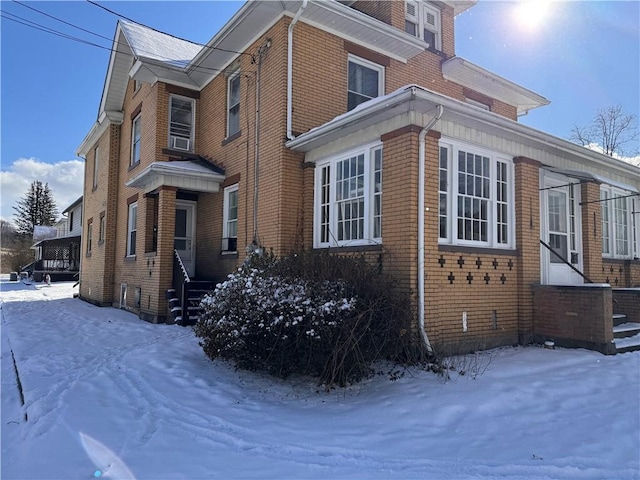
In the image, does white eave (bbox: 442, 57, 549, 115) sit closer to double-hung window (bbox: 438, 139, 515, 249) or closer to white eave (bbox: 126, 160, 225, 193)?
double-hung window (bbox: 438, 139, 515, 249)

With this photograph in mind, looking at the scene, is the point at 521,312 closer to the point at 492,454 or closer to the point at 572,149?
the point at 572,149

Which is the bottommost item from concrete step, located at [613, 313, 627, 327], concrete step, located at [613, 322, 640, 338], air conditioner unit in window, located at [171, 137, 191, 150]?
concrete step, located at [613, 322, 640, 338]

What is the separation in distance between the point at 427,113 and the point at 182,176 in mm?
6942

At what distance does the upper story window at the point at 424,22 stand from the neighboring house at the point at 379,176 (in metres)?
0.04

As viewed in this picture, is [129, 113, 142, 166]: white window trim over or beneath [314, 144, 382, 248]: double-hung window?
over

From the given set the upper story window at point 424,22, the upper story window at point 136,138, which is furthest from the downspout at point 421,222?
the upper story window at point 136,138

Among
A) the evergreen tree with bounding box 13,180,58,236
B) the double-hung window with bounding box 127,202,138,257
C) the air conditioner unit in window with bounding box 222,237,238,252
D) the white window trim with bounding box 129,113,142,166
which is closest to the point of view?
the air conditioner unit in window with bounding box 222,237,238,252

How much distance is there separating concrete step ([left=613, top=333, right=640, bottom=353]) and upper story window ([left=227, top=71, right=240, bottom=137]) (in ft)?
30.5

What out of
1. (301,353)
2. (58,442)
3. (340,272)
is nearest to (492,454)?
(301,353)

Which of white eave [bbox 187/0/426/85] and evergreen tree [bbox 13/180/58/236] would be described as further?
evergreen tree [bbox 13/180/58/236]

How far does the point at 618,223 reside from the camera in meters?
11.3

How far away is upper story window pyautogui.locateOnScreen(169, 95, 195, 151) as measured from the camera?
1329cm

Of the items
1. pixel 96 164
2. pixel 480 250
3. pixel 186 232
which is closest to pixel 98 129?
pixel 96 164

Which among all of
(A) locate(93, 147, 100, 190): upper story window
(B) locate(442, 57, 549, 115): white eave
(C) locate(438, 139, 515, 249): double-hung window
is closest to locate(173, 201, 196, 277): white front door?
(A) locate(93, 147, 100, 190): upper story window
